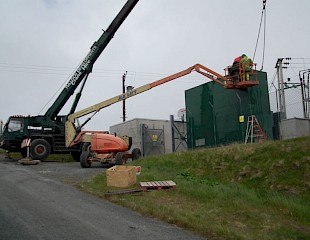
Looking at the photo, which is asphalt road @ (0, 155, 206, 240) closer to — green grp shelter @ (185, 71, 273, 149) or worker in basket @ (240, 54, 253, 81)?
green grp shelter @ (185, 71, 273, 149)

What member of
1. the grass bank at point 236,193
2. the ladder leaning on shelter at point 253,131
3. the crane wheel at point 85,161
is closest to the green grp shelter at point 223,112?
the ladder leaning on shelter at point 253,131

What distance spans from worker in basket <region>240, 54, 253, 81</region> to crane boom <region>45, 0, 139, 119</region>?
7.94 meters

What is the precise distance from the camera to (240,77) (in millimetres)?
17969

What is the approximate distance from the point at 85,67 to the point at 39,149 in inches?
238

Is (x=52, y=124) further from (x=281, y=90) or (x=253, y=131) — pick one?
(x=281, y=90)

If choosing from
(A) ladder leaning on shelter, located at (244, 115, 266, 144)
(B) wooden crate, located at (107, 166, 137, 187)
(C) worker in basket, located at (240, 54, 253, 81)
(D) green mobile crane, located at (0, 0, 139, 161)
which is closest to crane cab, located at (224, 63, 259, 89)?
(C) worker in basket, located at (240, 54, 253, 81)

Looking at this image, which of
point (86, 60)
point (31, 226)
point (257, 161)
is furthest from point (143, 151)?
point (31, 226)

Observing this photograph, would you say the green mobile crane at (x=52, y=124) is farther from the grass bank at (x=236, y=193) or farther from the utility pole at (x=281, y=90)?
the grass bank at (x=236, y=193)

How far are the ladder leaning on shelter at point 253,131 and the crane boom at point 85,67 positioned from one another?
32.6 ft

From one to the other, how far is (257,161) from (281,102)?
369 inches

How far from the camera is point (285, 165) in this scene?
10.4m

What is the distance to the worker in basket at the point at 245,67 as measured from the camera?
1800 centimetres

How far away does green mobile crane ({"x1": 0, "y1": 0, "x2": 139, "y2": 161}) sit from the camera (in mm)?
21188

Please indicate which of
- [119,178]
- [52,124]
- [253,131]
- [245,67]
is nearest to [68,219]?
[119,178]
